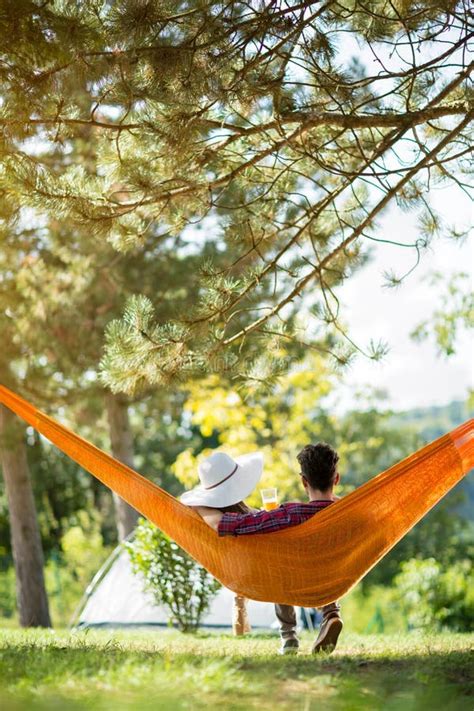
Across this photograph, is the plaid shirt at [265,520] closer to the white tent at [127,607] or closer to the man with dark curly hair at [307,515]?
the man with dark curly hair at [307,515]

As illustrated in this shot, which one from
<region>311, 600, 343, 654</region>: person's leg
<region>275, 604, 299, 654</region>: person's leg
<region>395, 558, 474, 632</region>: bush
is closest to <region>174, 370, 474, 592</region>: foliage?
<region>395, 558, 474, 632</region>: bush

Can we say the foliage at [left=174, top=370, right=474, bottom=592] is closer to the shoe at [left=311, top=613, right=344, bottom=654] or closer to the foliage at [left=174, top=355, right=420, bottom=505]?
the foliage at [left=174, top=355, right=420, bottom=505]

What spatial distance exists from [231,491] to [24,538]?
450 centimetres

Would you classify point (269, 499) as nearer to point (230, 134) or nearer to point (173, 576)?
point (230, 134)

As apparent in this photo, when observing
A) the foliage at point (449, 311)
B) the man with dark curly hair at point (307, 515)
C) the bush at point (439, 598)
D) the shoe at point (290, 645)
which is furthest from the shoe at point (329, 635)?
the bush at point (439, 598)

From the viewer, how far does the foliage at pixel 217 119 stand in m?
2.98

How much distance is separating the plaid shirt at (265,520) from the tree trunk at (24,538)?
4419 mm

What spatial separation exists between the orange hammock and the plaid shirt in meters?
0.03

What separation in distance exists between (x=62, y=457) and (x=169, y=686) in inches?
480

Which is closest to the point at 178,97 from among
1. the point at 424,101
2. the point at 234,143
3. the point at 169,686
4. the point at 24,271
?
the point at 234,143

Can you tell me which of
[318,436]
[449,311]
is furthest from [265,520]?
[318,436]

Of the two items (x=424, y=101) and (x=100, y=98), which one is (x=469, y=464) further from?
(x=100, y=98)

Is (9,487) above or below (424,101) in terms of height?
below

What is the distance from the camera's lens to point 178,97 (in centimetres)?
305
